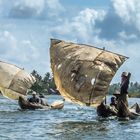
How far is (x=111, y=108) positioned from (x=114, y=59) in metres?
3.79

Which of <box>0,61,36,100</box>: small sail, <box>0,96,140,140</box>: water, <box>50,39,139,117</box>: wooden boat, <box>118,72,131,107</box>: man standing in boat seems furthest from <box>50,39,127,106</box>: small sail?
<box>0,61,36,100</box>: small sail

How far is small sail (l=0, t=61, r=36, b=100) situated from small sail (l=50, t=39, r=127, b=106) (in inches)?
475

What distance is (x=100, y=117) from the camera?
41562mm

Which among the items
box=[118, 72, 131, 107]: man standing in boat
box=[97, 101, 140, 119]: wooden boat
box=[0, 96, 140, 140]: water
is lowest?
box=[0, 96, 140, 140]: water

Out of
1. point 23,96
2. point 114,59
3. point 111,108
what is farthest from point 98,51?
point 23,96

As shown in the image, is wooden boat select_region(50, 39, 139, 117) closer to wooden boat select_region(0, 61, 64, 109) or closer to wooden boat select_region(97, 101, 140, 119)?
wooden boat select_region(97, 101, 140, 119)

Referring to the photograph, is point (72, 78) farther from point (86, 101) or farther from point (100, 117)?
point (100, 117)

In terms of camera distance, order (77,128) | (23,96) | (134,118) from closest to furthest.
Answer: (77,128), (134,118), (23,96)

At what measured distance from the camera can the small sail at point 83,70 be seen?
37906 millimetres

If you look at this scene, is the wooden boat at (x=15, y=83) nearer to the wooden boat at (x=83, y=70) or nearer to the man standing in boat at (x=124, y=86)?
the wooden boat at (x=83, y=70)

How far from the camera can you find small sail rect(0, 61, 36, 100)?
51.0 metres

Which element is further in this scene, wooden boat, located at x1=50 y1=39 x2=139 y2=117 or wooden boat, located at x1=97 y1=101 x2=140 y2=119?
wooden boat, located at x1=97 y1=101 x2=140 y2=119

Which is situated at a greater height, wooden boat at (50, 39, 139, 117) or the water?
wooden boat at (50, 39, 139, 117)

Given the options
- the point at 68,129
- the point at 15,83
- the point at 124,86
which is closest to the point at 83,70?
the point at 124,86
